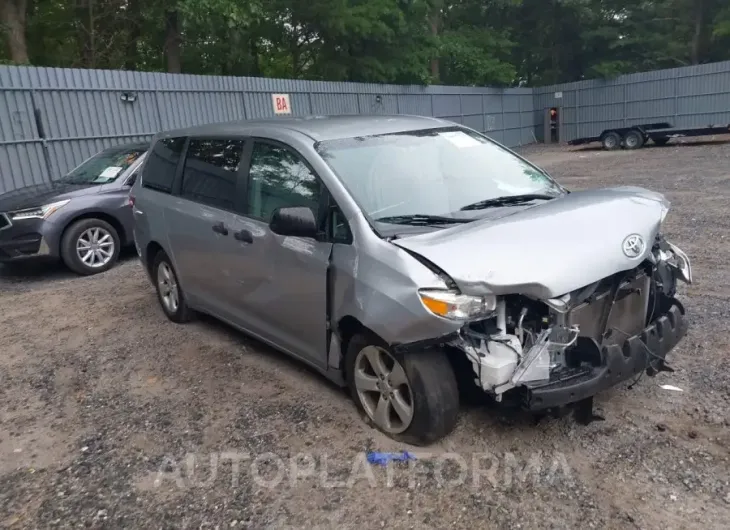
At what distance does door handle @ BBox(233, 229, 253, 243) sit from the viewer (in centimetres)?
419

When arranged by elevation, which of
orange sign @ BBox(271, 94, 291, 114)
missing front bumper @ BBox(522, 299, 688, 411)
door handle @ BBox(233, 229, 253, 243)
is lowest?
missing front bumper @ BBox(522, 299, 688, 411)

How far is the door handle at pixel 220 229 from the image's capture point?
14.7 ft

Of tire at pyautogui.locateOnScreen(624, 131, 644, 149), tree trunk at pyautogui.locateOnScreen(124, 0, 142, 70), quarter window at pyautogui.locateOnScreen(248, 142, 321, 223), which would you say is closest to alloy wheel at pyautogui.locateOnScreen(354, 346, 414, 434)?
quarter window at pyautogui.locateOnScreen(248, 142, 321, 223)

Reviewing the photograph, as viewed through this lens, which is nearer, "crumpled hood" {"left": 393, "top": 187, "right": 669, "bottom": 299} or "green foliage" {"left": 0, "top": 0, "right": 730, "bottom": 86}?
"crumpled hood" {"left": 393, "top": 187, "right": 669, "bottom": 299}

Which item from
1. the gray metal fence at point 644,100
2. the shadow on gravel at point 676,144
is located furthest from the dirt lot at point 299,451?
the gray metal fence at point 644,100

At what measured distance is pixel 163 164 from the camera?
5605 millimetres

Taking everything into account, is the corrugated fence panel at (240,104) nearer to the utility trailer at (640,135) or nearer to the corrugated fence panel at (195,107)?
the corrugated fence panel at (195,107)

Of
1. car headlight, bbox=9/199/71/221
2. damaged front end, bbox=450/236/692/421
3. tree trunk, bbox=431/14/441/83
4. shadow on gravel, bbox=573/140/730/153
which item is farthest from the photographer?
tree trunk, bbox=431/14/441/83

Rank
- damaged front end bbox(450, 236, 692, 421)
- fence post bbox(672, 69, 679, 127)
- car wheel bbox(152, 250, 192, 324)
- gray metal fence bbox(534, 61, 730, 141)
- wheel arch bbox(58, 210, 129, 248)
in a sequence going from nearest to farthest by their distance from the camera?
damaged front end bbox(450, 236, 692, 421), car wheel bbox(152, 250, 192, 324), wheel arch bbox(58, 210, 129, 248), gray metal fence bbox(534, 61, 730, 141), fence post bbox(672, 69, 679, 127)

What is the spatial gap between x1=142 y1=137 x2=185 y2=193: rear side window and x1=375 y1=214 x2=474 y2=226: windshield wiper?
2581mm

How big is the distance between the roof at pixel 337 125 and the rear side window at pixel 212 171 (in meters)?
0.13

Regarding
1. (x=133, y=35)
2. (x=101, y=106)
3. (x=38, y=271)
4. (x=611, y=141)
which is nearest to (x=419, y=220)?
(x=38, y=271)

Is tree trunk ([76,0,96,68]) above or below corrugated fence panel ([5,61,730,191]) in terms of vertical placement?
above

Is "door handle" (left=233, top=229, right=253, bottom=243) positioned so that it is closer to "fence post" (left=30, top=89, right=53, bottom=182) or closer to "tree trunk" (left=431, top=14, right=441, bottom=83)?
"fence post" (left=30, top=89, right=53, bottom=182)
